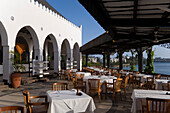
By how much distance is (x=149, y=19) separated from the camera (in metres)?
5.63

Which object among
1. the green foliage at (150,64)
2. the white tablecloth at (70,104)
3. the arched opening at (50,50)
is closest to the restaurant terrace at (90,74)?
the white tablecloth at (70,104)

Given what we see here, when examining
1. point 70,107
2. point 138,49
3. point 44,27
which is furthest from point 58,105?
point 138,49

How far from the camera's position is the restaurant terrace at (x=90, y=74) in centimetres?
357

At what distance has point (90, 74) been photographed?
1054cm

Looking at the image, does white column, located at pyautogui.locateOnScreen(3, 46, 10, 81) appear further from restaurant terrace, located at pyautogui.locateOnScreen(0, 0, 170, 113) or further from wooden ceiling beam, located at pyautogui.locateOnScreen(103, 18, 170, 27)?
wooden ceiling beam, located at pyautogui.locateOnScreen(103, 18, 170, 27)

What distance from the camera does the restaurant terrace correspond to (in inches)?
141

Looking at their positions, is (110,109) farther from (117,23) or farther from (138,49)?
(138,49)

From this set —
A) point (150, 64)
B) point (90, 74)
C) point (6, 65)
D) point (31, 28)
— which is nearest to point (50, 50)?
point (31, 28)

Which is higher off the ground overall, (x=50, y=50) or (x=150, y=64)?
(x=50, y=50)

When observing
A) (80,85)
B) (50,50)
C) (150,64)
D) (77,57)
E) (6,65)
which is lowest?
(80,85)

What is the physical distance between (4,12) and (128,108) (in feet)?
26.8

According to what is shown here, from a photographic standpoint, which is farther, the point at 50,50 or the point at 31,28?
the point at 50,50

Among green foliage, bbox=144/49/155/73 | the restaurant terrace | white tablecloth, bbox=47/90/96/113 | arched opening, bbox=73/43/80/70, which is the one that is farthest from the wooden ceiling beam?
arched opening, bbox=73/43/80/70

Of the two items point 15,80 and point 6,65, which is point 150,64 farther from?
point 6,65
